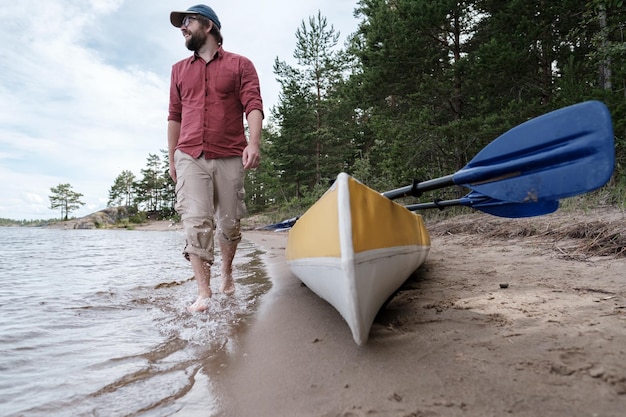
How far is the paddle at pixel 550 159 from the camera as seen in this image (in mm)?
1426

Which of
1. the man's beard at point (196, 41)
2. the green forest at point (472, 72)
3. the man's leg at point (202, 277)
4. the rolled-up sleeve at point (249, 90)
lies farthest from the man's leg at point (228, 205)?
the green forest at point (472, 72)

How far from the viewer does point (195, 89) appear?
2572 millimetres

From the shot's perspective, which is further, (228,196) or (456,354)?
(228,196)

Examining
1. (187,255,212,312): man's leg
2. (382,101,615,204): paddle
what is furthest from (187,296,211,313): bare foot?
(382,101,615,204): paddle

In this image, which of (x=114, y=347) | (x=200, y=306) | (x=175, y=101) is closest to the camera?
(x=114, y=347)

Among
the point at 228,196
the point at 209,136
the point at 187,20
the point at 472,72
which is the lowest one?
the point at 228,196

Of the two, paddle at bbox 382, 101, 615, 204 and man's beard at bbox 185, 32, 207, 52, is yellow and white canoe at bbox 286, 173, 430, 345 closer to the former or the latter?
paddle at bbox 382, 101, 615, 204

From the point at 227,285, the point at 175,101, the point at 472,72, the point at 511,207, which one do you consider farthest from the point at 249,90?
the point at 472,72

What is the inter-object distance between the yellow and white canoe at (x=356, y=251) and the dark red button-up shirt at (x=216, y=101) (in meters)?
1.18

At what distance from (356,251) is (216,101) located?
185 centimetres

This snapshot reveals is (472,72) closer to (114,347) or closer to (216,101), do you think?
(216,101)

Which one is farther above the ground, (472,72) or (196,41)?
(472,72)

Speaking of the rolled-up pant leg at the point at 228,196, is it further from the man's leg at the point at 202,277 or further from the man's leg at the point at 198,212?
the man's leg at the point at 202,277

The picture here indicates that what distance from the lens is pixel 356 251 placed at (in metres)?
1.23
